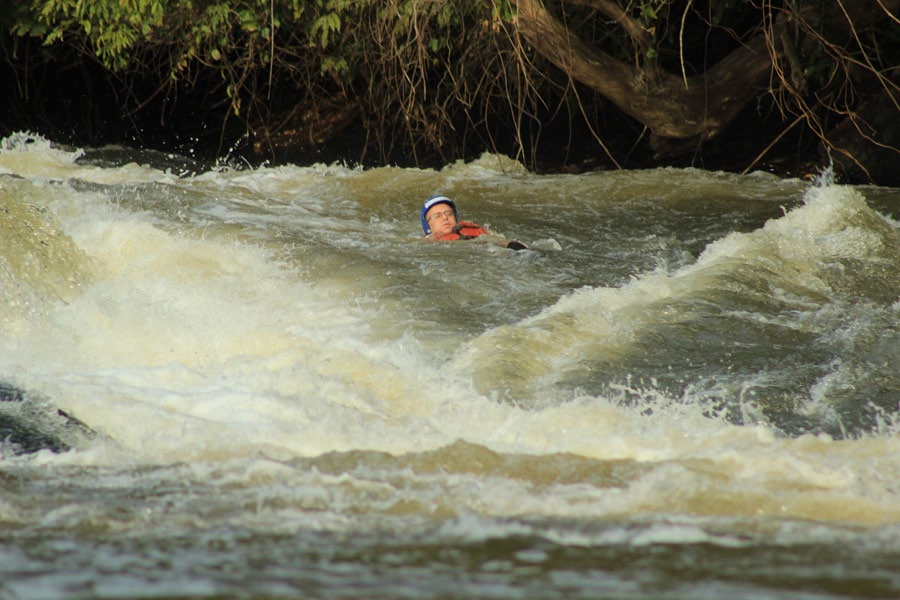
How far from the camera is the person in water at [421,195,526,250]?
7820mm

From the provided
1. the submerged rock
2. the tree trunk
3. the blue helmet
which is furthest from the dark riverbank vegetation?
the submerged rock

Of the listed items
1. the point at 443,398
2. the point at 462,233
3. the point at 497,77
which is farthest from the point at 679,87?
the point at 443,398

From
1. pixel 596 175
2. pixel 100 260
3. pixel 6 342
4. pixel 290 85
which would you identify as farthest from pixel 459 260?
pixel 290 85

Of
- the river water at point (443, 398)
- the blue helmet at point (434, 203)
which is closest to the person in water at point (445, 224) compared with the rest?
the blue helmet at point (434, 203)

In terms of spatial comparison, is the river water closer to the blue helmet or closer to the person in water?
the person in water

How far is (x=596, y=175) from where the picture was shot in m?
10.5

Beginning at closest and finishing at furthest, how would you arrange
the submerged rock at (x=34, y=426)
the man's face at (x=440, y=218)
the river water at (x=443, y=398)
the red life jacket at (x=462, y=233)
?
the river water at (x=443, y=398), the submerged rock at (x=34, y=426), the red life jacket at (x=462, y=233), the man's face at (x=440, y=218)

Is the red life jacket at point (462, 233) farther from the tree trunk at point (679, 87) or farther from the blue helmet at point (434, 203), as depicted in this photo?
the tree trunk at point (679, 87)

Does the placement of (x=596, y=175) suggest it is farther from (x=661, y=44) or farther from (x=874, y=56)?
(x=874, y=56)

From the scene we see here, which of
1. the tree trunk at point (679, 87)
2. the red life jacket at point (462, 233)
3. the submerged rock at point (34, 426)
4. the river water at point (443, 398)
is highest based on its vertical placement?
the tree trunk at point (679, 87)

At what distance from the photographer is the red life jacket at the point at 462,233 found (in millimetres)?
7773

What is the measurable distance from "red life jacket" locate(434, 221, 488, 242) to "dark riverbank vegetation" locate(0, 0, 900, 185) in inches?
30.5

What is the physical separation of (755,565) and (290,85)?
41.4 ft

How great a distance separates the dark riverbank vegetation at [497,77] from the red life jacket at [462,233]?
776mm
